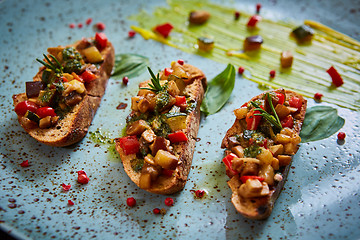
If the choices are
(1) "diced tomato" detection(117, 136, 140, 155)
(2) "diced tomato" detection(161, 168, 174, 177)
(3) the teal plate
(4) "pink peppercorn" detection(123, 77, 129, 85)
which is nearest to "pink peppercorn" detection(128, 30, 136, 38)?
(3) the teal plate

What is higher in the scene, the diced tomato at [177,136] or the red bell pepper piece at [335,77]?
the red bell pepper piece at [335,77]

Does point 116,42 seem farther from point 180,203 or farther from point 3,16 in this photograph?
point 180,203

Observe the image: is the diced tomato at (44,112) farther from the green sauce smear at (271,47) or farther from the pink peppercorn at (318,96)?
the pink peppercorn at (318,96)

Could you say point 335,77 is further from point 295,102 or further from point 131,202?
point 131,202

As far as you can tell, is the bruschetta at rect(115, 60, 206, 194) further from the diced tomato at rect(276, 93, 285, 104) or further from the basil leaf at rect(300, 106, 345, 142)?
the basil leaf at rect(300, 106, 345, 142)

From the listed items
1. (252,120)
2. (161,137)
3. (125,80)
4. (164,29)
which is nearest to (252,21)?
(164,29)

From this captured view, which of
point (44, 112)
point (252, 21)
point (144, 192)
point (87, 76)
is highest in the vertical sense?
point (252, 21)

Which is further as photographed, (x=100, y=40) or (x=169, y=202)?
(x=100, y=40)

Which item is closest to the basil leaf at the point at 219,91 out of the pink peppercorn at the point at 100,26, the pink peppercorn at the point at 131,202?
the pink peppercorn at the point at 131,202
